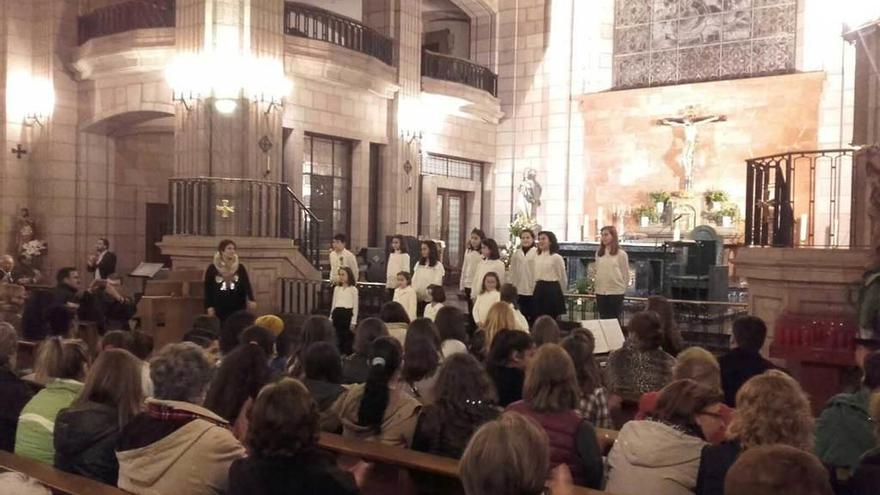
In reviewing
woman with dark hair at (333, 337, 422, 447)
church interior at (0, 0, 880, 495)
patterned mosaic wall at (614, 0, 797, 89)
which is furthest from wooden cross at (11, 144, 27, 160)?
woman with dark hair at (333, 337, 422, 447)

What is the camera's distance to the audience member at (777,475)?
1812 millimetres

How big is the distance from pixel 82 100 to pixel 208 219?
4650mm

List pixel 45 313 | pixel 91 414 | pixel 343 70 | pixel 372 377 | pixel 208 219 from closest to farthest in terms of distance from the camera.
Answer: pixel 91 414 < pixel 372 377 < pixel 45 313 < pixel 208 219 < pixel 343 70

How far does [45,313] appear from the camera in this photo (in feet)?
22.5

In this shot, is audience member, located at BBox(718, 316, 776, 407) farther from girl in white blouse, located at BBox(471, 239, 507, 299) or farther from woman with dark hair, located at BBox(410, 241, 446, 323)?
woman with dark hair, located at BBox(410, 241, 446, 323)

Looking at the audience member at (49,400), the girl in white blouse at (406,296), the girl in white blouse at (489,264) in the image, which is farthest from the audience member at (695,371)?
the girl in white blouse at (489,264)

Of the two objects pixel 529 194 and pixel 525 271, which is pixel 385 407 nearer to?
pixel 525 271

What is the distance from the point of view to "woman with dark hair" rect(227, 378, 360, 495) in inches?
103

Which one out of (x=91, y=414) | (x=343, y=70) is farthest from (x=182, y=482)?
(x=343, y=70)

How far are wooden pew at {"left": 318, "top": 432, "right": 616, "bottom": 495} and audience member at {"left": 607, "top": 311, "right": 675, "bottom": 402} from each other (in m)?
1.78

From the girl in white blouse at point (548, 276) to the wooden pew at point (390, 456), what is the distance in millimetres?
5732

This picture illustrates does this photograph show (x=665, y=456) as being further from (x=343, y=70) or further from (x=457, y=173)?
(x=457, y=173)

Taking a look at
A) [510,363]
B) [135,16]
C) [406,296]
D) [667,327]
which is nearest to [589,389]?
[510,363]

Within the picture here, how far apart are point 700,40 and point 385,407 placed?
16.5 meters
